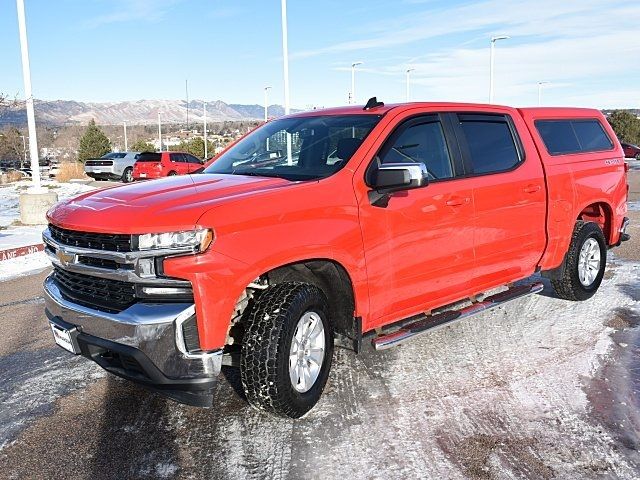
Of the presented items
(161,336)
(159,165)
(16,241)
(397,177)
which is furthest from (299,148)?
(159,165)

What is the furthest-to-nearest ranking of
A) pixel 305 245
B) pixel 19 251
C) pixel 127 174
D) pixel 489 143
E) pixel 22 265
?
pixel 127 174, pixel 19 251, pixel 22 265, pixel 489 143, pixel 305 245

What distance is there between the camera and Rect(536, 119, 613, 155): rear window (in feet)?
19.2

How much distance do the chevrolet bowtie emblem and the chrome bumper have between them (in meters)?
0.43

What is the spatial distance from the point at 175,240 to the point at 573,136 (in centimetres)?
466

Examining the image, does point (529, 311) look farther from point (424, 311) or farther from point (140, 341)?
point (140, 341)

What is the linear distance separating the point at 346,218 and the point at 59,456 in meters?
2.14

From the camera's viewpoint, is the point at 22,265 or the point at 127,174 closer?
the point at 22,265

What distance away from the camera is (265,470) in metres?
3.18

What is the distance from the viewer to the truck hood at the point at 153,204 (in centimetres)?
319

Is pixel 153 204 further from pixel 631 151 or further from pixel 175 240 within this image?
pixel 631 151

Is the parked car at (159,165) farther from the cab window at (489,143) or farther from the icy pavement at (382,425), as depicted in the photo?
the icy pavement at (382,425)

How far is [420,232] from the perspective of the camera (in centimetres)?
428

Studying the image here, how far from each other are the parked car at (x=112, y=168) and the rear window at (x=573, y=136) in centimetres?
2576

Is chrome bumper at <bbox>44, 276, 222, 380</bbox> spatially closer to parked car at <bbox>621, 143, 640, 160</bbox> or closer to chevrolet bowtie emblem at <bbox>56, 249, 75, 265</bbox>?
chevrolet bowtie emblem at <bbox>56, 249, 75, 265</bbox>
